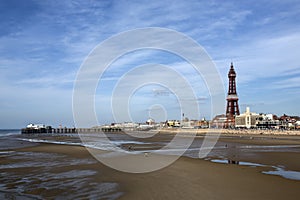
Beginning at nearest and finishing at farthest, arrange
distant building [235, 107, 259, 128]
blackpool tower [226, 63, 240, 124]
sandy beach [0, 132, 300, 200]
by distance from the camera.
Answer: sandy beach [0, 132, 300, 200] → distant building [235, 107, 259, 128] → blackpool tower [226, 63, 240, 124]

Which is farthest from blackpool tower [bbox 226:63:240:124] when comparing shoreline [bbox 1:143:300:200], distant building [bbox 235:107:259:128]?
shoreline [bbox 1:143:300:200]

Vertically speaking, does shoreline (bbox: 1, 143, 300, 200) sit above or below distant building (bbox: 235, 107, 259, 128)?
below

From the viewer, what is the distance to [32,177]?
33.7ft

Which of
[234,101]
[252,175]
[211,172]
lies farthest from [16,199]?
[234,101]

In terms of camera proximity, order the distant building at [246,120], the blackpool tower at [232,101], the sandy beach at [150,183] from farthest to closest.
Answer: the blackpool tower at [232,101] < the distant building at [246,120] < the sandy beach at [150,183]

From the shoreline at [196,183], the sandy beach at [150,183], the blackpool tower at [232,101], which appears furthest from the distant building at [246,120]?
the sandy beach at [150,183]

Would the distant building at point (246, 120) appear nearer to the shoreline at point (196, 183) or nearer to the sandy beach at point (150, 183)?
the shoreline at point (196, 183)

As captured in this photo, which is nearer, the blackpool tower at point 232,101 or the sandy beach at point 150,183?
the sandy beach at point 150,183

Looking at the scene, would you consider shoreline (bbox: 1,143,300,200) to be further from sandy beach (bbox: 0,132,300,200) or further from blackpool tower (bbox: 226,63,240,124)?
blackpool tower (bbox: 226,63,240,124)

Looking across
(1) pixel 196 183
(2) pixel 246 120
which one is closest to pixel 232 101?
(2) pixel 246 120

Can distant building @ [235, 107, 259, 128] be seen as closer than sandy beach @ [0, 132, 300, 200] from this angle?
No

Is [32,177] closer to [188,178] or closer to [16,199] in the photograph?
[16,199]

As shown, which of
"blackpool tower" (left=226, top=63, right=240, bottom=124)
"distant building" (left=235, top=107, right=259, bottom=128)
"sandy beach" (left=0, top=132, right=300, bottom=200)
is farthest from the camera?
"blackpool tower" (left=226, top=63, right=240, bottom=124)

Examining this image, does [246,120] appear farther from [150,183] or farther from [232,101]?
[150,183]
